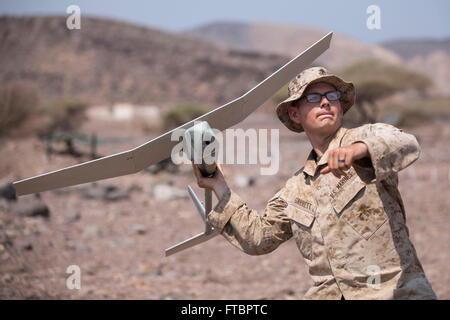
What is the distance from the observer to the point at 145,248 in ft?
24.5

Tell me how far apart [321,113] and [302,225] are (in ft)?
1.53

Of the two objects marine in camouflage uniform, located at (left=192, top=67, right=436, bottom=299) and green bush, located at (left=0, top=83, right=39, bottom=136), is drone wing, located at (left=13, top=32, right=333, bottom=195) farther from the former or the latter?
green bush, located at (left=0, top=83, right=39, bottom=136)

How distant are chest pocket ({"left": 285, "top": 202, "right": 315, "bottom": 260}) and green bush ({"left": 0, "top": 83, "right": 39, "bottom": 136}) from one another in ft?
54.2

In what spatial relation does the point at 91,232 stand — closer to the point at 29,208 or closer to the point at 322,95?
the point at 29,208

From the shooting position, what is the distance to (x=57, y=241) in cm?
732

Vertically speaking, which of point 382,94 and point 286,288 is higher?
point 382,94

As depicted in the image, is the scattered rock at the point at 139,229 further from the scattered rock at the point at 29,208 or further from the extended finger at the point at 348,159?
the extended finger at the point at 348,159

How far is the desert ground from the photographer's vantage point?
5.50 meters

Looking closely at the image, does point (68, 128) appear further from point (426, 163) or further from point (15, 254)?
point (15, 254)

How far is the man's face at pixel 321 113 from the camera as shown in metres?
2.17

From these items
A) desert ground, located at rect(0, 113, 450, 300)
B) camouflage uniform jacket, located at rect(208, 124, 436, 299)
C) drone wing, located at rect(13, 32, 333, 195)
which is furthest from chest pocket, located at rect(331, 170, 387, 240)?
desert ground, located at rect(0, 113, 450, 300)

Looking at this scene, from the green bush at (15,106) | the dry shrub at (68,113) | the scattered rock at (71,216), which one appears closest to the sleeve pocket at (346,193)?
the scattered rock at (71,216)
